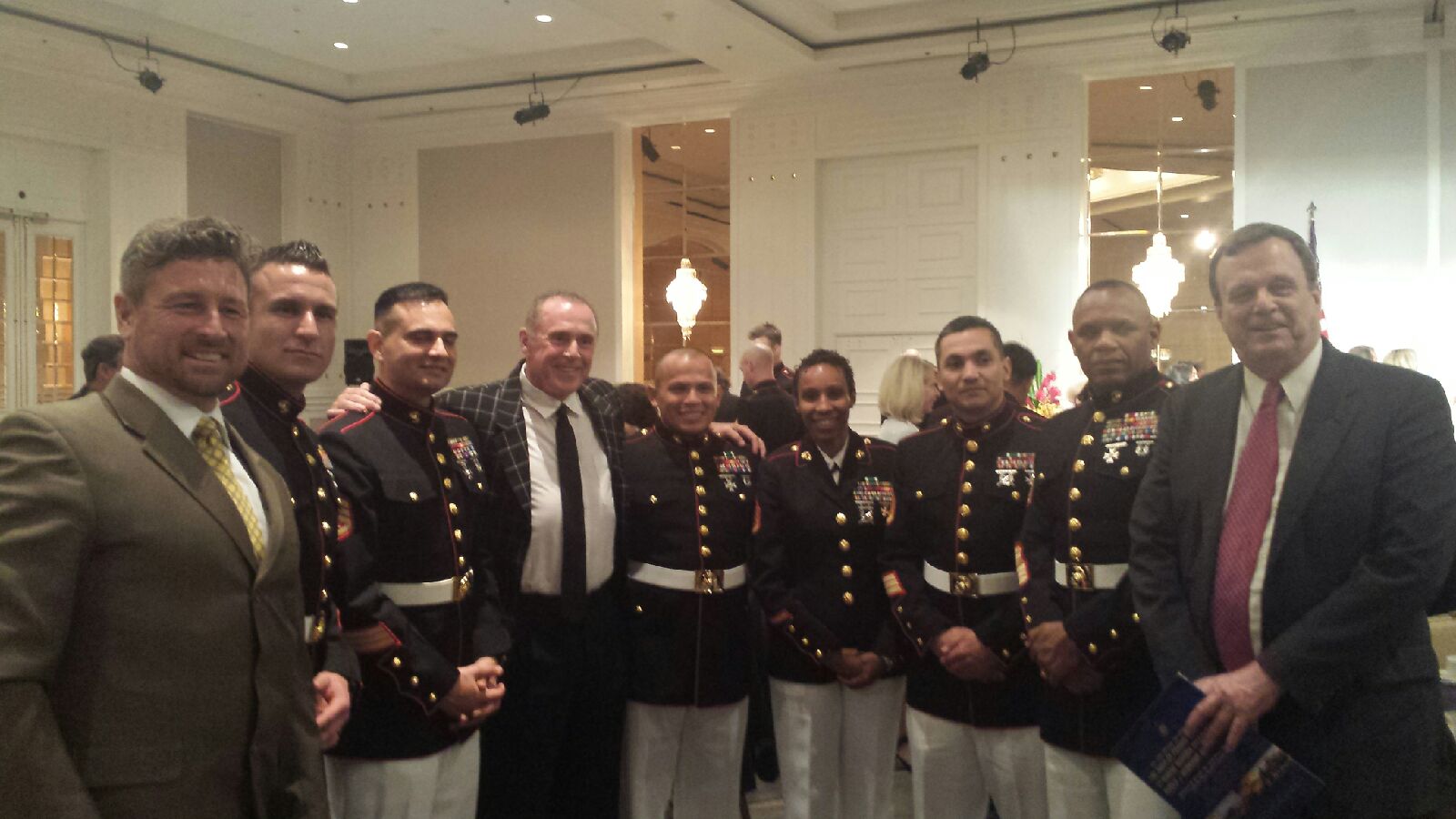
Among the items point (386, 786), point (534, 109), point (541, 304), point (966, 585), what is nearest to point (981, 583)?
point (966, 585)

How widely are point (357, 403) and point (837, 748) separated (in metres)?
1.63

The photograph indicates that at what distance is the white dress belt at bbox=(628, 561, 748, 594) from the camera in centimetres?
300

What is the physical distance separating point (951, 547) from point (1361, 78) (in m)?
7.39

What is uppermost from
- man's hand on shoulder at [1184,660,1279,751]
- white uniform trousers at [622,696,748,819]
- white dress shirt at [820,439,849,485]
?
white dress shirt at [820,439,849,485]

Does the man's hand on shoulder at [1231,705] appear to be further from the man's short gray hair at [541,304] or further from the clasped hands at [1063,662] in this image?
the man's short gray hair at [541,304]

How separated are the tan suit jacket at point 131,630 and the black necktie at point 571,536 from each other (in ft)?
4.23

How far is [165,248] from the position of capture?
156 cm

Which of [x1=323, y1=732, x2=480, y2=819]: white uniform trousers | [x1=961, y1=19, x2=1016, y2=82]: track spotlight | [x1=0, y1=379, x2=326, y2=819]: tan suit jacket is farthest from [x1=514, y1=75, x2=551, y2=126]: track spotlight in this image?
[x1=0, y1=379, x2=326, y2=819]: tan suit jacket

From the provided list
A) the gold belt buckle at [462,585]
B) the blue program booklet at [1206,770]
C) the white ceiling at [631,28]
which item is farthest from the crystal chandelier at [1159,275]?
the gold belt buckle at [462,585]

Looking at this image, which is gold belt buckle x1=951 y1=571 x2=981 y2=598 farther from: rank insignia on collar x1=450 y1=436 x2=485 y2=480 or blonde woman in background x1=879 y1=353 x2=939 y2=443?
blonde woman in background x1=879 y1=353 x2=939 y2=443

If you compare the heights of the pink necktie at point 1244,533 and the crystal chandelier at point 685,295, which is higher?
the crystal chandelier at point 685,295

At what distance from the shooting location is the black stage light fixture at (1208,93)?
8773 mm

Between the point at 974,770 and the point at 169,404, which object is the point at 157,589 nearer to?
the point at 169,404

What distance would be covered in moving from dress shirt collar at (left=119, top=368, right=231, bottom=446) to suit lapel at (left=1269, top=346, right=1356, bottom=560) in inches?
72.8
